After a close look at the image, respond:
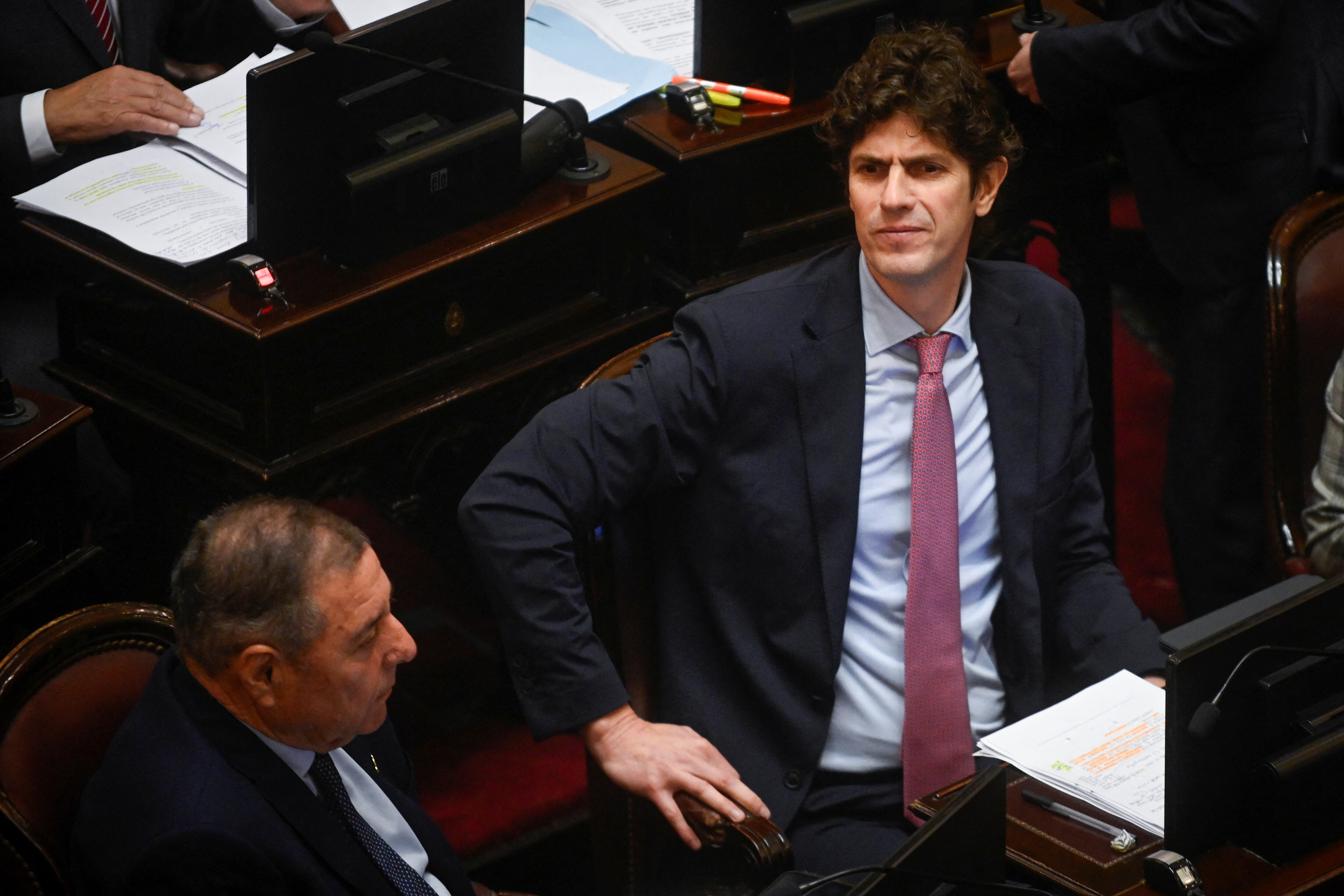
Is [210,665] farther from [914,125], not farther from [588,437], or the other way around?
[914,125]

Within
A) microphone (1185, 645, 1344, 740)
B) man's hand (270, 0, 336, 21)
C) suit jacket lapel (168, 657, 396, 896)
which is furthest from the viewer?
man's hand (270, 0, 336, 21)

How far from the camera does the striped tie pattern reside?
111 inches

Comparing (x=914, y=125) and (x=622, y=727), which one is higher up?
(x=914, y=125)

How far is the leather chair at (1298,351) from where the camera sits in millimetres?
2301

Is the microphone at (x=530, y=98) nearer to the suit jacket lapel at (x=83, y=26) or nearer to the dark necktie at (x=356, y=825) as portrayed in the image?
the suit jacket lapel at (x=83, y=26)

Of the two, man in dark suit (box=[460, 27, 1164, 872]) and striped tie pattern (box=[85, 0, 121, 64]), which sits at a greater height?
striped tie pattern (box=[85, 0, 121, 64])

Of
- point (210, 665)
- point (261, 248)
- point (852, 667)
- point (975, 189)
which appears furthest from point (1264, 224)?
point (210, 665)

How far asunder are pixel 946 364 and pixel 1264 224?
101 cm

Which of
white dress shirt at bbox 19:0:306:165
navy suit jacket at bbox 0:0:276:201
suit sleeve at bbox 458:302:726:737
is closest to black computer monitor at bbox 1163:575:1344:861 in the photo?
suit sleeve at bbox 458:302:726:737

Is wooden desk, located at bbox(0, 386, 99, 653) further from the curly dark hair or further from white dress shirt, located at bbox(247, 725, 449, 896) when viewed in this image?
the curly dark hair

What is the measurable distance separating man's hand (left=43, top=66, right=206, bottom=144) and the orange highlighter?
31.5 inches

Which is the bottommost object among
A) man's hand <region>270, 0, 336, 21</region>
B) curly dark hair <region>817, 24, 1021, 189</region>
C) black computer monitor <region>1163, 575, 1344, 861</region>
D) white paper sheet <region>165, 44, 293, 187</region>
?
black computer monitor <region>1163, 575, 1344, 861</region>

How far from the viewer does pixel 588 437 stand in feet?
6.10

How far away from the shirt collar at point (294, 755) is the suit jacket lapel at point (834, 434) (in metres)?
0.67
